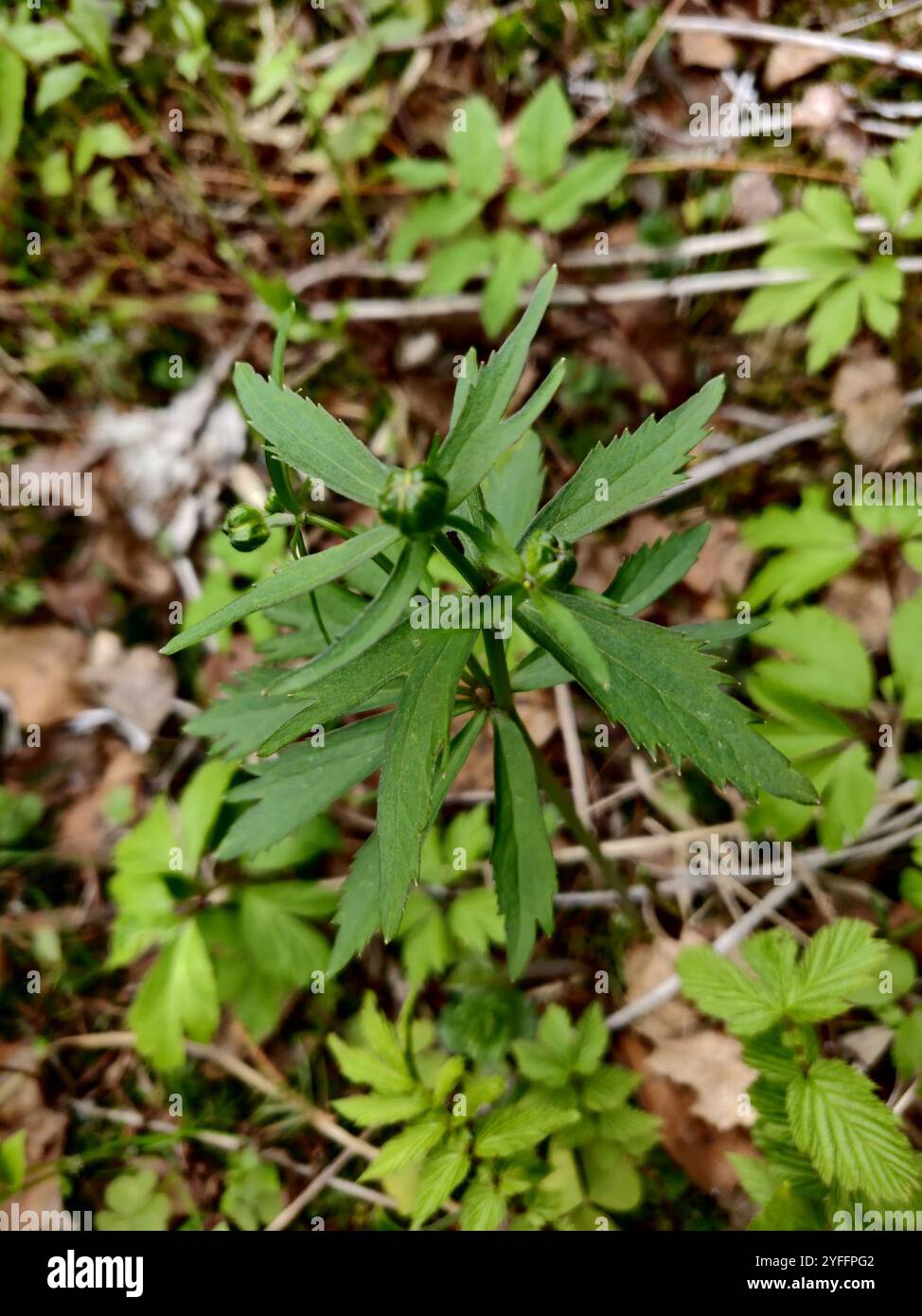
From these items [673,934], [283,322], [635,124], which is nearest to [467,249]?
[635,124]

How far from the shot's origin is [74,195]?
12.3 feet

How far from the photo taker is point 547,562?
4.15 ft

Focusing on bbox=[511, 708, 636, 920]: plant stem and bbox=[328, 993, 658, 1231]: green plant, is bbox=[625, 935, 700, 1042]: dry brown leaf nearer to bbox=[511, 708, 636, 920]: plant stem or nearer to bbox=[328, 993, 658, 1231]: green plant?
bbox=[328, 993, 658, 1231]: green plant

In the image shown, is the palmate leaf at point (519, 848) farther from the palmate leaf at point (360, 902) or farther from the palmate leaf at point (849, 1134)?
the palmate leaf at point (849, 1134)

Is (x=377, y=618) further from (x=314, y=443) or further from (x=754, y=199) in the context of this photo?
(x=754, y=199)

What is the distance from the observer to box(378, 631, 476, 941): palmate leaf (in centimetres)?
131

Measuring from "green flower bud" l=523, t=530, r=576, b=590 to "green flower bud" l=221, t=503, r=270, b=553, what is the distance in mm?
402

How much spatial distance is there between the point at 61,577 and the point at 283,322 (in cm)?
235

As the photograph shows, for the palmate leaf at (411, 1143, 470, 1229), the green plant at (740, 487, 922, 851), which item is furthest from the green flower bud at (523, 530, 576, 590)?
the palmate leaf at (411, 1143, 470, 1229)

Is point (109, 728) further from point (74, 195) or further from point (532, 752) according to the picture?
point (74, 195)

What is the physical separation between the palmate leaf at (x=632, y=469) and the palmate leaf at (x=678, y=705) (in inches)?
6.6

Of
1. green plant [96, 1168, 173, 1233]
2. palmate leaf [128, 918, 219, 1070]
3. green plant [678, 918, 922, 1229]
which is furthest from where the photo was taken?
green plant [96, 1168, 173, 1233]

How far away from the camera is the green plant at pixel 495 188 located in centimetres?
282

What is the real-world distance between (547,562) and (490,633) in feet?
0.74
